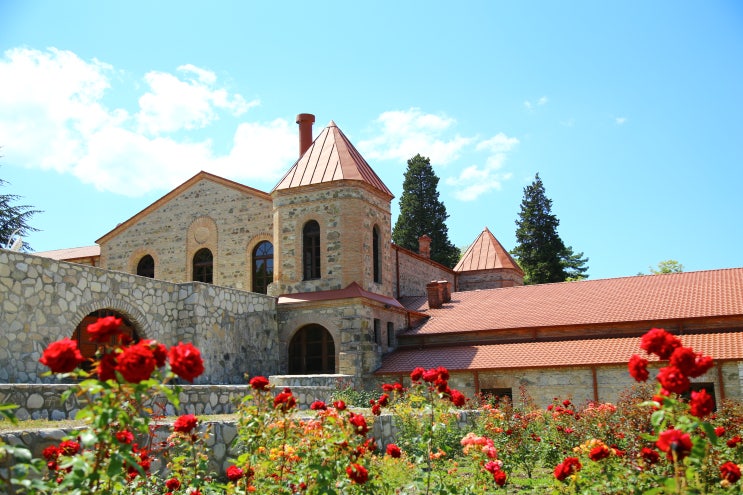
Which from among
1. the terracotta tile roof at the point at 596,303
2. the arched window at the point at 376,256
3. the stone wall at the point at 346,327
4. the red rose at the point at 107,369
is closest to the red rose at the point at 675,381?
the red rose at the point at 107,369

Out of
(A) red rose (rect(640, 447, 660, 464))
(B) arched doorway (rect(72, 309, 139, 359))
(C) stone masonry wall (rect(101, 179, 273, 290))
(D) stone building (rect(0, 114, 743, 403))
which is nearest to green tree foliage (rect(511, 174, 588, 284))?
(D) stone building (rect(0, 114, 743, 403))

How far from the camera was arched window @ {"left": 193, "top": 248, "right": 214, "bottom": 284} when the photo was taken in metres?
24.4

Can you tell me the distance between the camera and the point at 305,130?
25250 millimetres

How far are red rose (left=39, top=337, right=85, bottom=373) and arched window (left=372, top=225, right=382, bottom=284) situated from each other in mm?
18802

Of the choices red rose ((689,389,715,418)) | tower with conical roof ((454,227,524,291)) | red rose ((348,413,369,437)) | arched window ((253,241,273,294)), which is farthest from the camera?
tower with conical roof ((454,227,524,291))

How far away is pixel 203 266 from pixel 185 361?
21653mm

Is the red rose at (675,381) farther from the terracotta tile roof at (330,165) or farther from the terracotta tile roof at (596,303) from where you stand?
the terracotta tile roof at (330,165)

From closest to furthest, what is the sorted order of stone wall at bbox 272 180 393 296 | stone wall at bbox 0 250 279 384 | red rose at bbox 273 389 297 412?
red rose at bbox 273 389 297 412 < stone wall at bbox 0 250 279 384 < stone wall at bbox 272 180 393 296

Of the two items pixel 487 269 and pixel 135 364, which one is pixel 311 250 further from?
pixel 135 364

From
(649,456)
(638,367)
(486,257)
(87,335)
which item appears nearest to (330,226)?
(87,335)

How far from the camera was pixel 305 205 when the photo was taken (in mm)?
21750

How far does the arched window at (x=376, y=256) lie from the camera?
884 inches

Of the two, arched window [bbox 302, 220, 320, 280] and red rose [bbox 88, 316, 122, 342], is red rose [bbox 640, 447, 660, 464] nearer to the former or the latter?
red rose [bbox 88, 316, 122, 342]

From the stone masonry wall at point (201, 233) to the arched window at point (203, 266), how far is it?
22cm
